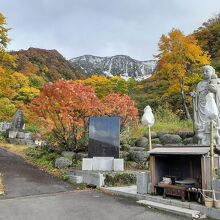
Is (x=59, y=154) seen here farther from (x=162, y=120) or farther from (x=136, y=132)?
(x=162, y=120)

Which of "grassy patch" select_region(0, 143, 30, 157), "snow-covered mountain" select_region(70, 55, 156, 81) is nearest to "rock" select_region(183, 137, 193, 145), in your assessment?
"grassy patch" select_region(0, 143, 30, 157)

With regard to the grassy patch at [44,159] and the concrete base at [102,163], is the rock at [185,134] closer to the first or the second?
the concrete base at [102,163]

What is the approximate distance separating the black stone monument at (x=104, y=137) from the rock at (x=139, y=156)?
1.59 m

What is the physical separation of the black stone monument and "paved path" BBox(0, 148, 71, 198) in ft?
6.59

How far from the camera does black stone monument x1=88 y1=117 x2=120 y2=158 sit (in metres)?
11.7

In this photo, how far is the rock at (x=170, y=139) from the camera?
13.9 metres

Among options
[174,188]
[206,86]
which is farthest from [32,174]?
[206,86]

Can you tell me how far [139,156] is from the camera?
506 inches

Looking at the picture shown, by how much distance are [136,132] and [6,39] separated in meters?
9.88

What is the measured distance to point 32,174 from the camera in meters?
12.0

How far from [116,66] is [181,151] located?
93637 mm

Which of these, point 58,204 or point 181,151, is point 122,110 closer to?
point 181,151

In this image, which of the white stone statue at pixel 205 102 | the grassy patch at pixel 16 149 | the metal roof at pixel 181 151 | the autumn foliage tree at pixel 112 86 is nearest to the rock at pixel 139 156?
the white stone statue at pixel 205 102

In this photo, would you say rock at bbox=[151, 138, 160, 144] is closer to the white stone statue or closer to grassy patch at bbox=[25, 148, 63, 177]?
the white stone statue
